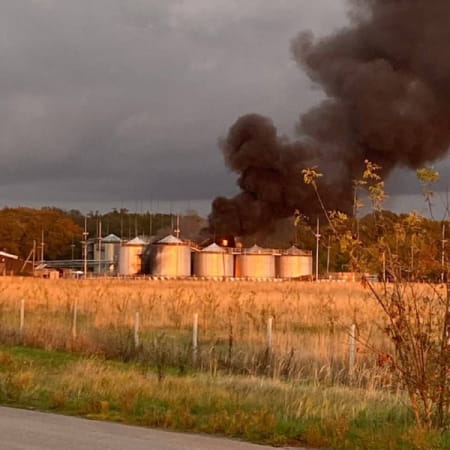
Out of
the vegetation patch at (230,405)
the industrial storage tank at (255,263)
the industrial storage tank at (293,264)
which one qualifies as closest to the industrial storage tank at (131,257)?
the industrial storage tank at (255,263)

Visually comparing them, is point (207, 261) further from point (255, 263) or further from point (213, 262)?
point (255, 263)

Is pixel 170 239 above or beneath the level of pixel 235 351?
above

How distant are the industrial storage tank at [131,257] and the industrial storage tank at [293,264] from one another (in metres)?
15.2

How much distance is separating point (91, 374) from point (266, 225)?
179 feet

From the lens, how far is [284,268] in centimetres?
9000

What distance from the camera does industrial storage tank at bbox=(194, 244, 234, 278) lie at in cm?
8312

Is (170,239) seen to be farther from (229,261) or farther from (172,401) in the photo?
(172,401)

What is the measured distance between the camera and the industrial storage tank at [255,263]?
8462 centimetres

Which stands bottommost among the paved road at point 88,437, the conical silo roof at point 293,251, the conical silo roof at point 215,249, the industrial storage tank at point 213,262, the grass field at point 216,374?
the paved road at point 88,437

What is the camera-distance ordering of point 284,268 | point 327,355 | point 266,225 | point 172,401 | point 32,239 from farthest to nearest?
point 32,239 → point 284,268 → point 266,225 → point 327,355 → point 172,401

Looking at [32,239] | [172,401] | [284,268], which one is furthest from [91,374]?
[32,239]

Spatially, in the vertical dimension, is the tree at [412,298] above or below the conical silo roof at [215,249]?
below

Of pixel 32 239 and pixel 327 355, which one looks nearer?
pixel 327 355

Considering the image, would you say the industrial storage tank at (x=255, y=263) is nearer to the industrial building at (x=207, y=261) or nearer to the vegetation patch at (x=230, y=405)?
the industrial building at (x=207, y=261)
